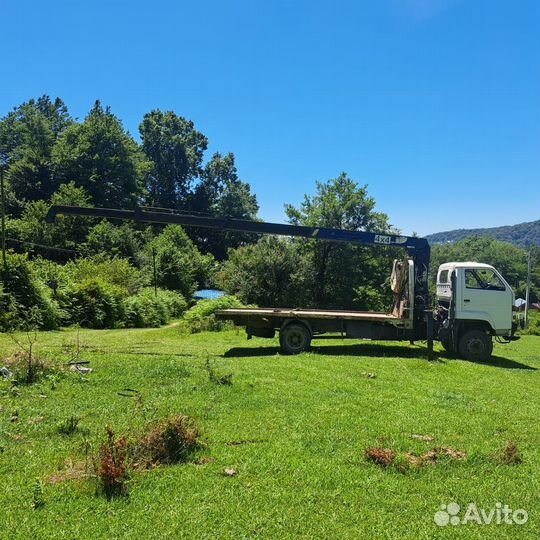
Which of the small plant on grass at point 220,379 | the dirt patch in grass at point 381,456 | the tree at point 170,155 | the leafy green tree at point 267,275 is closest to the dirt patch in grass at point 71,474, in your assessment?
the dirt patch in grass at point 381,456

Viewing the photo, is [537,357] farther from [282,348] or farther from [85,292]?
[85,292]

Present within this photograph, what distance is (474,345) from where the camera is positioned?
12.2 meters

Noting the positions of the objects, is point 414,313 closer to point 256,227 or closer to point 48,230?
point 256,227

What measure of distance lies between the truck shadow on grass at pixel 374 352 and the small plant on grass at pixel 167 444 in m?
A: 7.00

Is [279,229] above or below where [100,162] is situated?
below

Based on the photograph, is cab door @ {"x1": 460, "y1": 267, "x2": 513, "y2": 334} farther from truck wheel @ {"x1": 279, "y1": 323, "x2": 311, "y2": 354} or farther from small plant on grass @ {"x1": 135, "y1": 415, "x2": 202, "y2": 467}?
small plant on grass @ {"x1": 135, "y1": 415, "x2": 202, "y2": 467}

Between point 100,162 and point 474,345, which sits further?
point 100,162

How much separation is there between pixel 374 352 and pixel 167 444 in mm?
9277


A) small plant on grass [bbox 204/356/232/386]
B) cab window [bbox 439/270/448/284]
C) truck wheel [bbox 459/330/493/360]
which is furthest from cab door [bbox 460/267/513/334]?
small plant on grass [bbox 204/356/232/386]

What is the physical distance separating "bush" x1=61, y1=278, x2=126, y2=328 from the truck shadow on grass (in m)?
8.51

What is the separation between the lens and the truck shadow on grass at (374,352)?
12.0 meters

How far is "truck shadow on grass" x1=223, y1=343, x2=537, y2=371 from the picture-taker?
12047 millimetres

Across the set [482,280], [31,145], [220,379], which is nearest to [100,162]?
[31,145]

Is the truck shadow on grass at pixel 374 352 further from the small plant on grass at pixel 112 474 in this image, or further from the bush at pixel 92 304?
the bush at pixel 92 304
